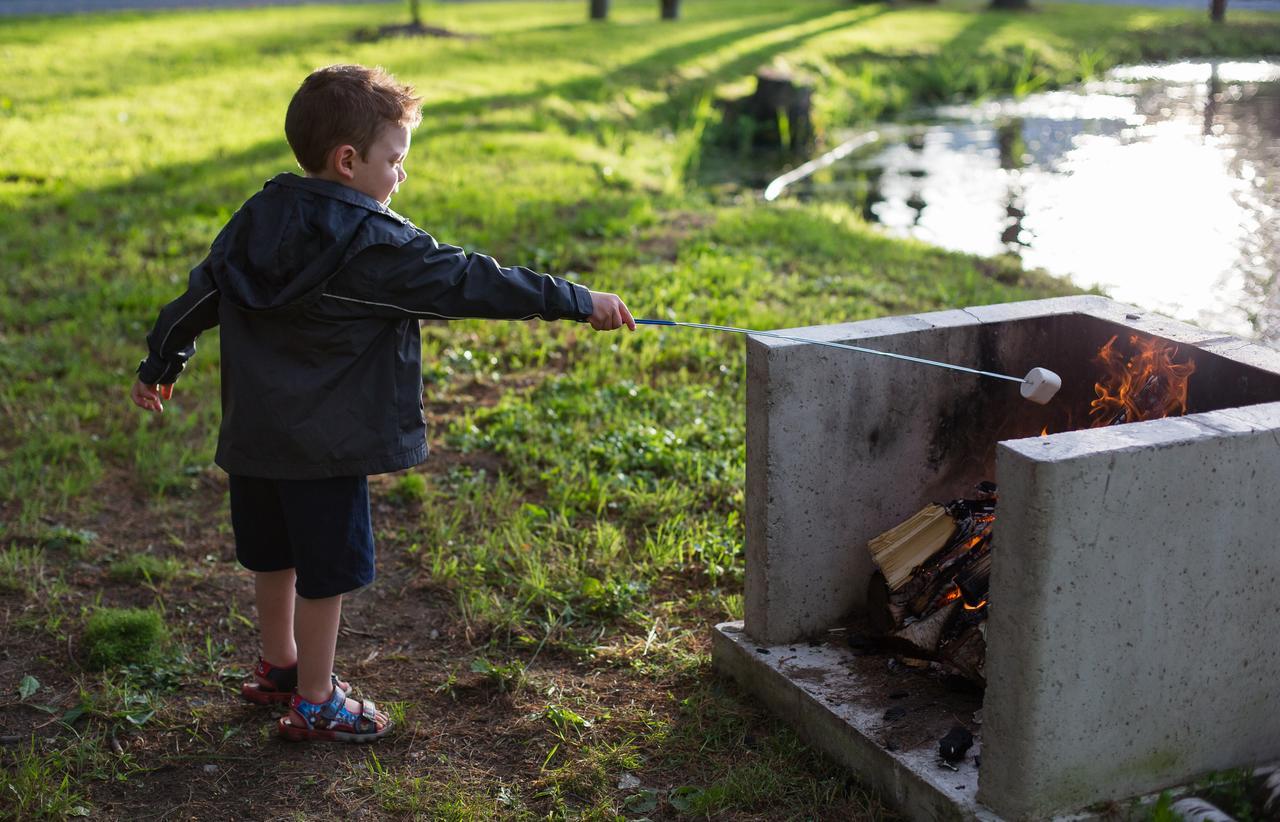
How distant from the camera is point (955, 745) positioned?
271cm

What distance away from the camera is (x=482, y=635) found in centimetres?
368

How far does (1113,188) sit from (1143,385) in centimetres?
768

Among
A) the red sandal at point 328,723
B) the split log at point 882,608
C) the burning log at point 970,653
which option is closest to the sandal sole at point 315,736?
the red sandal at point 328,723

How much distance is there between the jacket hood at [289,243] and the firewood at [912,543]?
1523 millimetres

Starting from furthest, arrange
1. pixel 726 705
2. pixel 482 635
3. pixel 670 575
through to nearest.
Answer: pixel 670 575 → pixel 482 635 → pixel 726 705

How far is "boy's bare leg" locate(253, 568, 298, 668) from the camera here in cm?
319

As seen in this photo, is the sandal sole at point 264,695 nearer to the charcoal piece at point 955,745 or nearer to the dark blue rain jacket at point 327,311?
the dark blue rain jacket at point 327,311

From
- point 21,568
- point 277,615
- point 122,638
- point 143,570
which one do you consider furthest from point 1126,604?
point 21,568

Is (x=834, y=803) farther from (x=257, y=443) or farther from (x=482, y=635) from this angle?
(x=257, y=443)

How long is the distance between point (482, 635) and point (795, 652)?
98 centimetres

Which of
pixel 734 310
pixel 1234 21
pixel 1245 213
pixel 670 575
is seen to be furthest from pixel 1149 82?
pixel 670 575

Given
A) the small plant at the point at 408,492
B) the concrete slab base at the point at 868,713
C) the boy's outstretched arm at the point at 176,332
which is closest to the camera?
the concrete slab base at the point at 868,713

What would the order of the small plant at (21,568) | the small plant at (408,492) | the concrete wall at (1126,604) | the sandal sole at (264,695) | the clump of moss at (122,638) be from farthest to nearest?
the small plant at (408,492) → the small plant at (21,568) → the clump of moss at (122,638) → the sandal sole at (264,695) → the concrete wall at (1126,604)

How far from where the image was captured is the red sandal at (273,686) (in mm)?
3295
